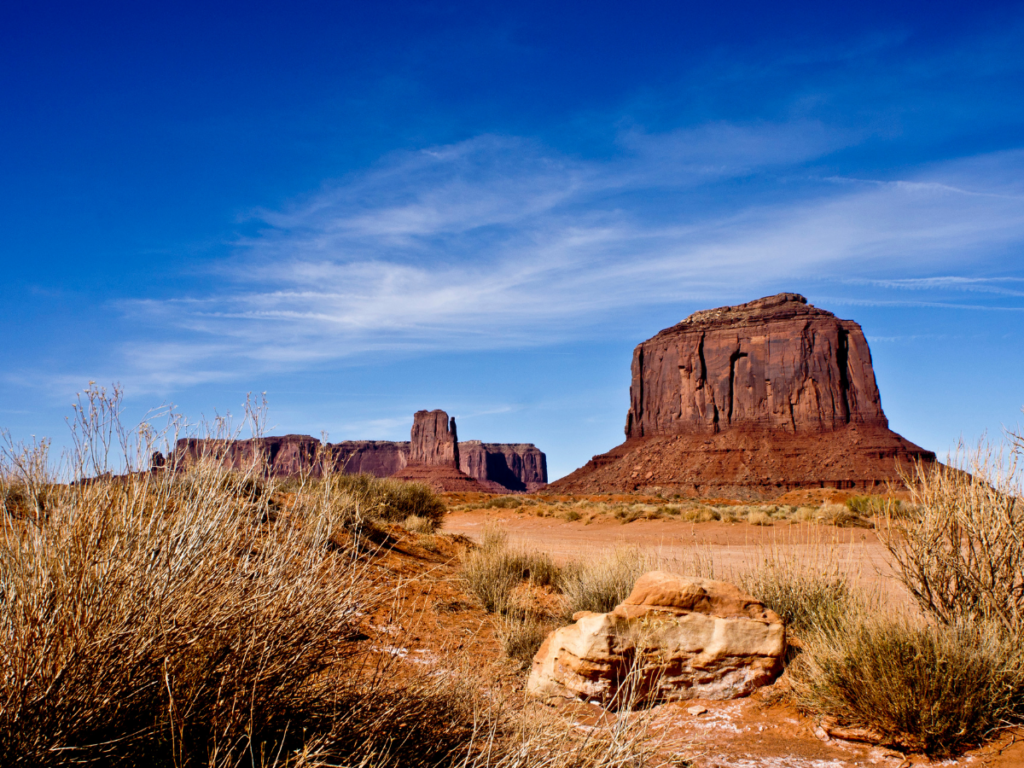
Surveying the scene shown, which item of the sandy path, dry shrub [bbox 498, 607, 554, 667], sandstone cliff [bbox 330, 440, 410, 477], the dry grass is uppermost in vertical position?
sandstone cliff [bbox 330, 440, 410, 477]

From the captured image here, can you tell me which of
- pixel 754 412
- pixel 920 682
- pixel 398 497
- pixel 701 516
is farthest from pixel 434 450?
pixel 920 682

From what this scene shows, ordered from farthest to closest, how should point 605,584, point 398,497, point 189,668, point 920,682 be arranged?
point 398,497 < point 605,584 < point 920,682 < point 189,668

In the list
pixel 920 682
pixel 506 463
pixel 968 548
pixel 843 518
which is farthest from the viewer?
pixel 506 463

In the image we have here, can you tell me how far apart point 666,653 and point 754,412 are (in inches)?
2736

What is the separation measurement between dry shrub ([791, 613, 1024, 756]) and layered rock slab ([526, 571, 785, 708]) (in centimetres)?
59

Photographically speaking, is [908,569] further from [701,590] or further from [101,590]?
[101,590]

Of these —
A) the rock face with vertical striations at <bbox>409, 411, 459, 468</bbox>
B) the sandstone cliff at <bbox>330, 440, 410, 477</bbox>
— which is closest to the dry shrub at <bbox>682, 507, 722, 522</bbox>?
the rock face with vertical striations at <bbox>409, 411, 459, 468</bbox>

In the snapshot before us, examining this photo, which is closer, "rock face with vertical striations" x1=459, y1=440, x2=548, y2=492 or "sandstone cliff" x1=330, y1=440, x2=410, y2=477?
"sandstone cliff" x1=330, y1=440, x2=410, y2=477

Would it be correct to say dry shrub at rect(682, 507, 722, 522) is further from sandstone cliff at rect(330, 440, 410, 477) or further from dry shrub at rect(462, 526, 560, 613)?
sandstone cliff at rect(330, 440, 410, 477)

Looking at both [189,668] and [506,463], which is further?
[506,463]

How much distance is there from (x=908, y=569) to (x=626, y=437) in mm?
75562

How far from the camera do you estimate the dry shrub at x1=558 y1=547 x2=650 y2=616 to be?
22.5ft

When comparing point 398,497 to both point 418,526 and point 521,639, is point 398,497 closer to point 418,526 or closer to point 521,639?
point 418,526

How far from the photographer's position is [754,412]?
228ft
